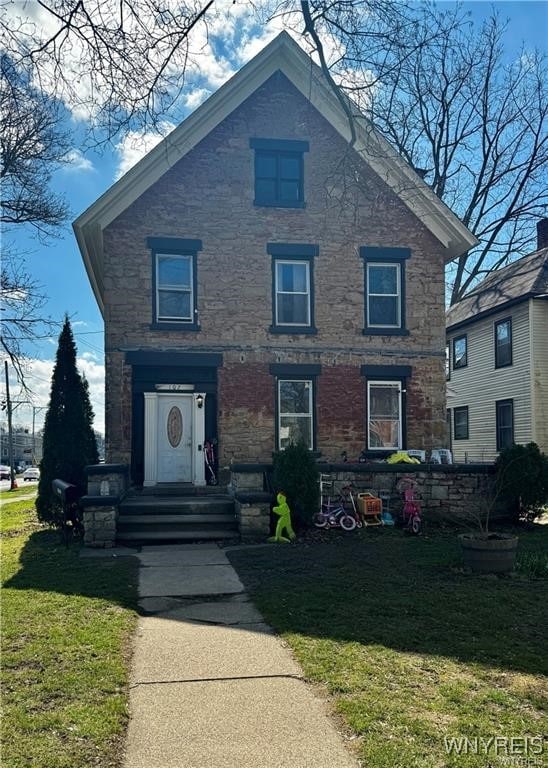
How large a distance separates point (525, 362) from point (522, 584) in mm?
14858

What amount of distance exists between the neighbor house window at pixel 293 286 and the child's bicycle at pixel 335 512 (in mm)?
4256

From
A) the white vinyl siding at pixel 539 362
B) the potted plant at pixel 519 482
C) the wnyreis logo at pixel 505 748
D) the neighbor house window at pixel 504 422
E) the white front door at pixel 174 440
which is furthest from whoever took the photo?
the neighbor house window at pixel 504 422

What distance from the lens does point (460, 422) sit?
26.4 m

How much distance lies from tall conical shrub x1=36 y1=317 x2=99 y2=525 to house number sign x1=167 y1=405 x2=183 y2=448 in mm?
1903

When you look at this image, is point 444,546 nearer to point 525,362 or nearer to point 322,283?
point 322,283

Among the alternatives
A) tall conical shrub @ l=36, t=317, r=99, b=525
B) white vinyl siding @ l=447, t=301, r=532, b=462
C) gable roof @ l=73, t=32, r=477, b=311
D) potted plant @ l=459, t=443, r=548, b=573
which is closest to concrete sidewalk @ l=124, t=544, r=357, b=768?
tall conical shrub @ l=36, t=317, r=99, b=525

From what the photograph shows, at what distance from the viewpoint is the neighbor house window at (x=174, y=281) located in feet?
48.2

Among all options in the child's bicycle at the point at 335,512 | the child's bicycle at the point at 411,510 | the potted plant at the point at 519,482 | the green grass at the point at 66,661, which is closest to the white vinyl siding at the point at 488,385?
the potted plant at the point at 519,482

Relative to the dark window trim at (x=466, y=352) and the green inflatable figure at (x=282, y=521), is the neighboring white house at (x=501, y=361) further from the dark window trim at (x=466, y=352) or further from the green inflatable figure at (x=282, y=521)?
the green inflatable figure at (x=282, y=521)

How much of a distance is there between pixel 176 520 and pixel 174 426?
3404mm

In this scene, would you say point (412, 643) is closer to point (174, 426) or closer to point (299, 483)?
point (299, 483)

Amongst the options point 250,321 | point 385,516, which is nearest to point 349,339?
point 250,321

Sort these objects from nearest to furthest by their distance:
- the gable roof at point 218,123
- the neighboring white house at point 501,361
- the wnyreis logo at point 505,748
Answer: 1. the wnyreis logo at point 505,748
2. the gable roof at point 218,123
3. the neighboring white house at point 501,361

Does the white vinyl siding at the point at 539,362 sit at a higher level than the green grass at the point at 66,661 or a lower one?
higher
